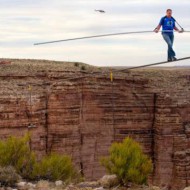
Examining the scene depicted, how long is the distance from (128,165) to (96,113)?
1548 centimetres

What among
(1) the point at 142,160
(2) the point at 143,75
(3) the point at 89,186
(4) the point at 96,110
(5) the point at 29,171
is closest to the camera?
(3) the point at 89,186

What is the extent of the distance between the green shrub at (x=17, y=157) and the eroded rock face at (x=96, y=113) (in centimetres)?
1063

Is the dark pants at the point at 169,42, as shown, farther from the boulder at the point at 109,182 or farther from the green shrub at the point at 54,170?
the green shrub at the point at 54,170

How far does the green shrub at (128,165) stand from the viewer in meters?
18.2

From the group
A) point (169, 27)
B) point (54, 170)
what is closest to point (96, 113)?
point (54, 170)

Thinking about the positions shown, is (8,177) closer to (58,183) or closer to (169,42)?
(58,183)

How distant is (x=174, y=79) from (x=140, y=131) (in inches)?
183

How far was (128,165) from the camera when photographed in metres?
19.2

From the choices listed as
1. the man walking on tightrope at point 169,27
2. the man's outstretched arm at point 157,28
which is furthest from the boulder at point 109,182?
the man's outstretched arm at point 157,28

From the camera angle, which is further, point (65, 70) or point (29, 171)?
point (65, 70)

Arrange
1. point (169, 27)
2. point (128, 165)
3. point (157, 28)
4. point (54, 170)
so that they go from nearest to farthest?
1. point (157, 28)
2. point (169, 27)
3. point (54, 170)
4. point (128, 165)

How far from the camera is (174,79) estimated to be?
38.5 meters

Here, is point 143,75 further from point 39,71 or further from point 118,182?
point 118,182

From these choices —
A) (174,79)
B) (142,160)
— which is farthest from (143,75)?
(142,160)
